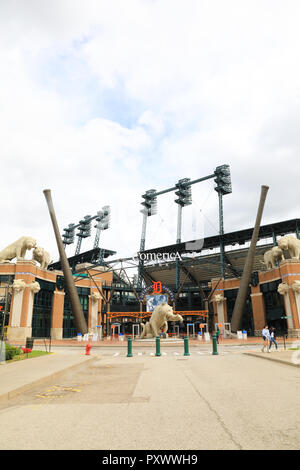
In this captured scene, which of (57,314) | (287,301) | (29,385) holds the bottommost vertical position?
(29,385)

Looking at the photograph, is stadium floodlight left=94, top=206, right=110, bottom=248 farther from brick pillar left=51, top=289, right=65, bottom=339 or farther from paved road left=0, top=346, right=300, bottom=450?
paved road left=0, top=346, right=300, bottom=450

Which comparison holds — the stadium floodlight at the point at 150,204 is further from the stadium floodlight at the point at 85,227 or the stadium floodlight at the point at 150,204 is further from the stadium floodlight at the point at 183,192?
the stadium floodlight at the point at 85,227

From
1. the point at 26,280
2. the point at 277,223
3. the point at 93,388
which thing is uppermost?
the point at 277,223

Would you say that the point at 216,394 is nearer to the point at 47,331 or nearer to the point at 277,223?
the point at 47,331

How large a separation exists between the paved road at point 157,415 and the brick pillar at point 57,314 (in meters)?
43.6

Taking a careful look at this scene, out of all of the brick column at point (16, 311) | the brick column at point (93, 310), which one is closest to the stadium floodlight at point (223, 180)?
the brick column at point (93, 310)

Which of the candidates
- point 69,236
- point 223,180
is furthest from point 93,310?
A: point 69,236

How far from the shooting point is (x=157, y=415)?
5188 mm

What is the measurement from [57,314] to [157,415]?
4891 centimetres

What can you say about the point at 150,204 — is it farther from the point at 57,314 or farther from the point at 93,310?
the point at 57,314

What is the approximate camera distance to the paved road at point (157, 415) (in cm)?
390
